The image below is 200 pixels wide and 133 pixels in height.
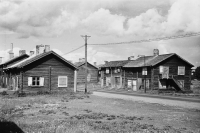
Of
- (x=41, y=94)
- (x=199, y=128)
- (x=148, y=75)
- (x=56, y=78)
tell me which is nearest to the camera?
(x=199, y=128)

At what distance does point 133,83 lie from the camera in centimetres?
5225

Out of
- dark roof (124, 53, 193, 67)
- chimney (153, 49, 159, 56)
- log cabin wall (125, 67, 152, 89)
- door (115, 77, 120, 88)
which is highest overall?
chimney (153, 49, 159, 56)

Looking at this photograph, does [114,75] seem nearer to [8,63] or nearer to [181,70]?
[181,70]

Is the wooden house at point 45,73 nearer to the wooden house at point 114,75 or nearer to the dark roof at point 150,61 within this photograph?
the dark roof at point 150,61

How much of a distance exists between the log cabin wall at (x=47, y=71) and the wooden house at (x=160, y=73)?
617 inches

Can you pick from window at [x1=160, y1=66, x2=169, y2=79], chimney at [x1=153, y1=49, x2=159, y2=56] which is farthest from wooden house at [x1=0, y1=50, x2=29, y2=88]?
window at [x1=160, y1=66, x2=169, y2=79]

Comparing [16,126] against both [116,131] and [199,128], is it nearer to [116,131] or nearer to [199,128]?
[116,131]

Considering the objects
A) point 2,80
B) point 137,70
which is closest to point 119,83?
point 137,70

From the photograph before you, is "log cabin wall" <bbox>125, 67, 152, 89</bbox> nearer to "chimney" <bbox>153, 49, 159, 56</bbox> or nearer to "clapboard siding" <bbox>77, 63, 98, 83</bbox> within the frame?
"chimney" <bbox>153, 49, 159, 56</bbox>

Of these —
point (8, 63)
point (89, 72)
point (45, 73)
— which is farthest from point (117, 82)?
point (45, 73)

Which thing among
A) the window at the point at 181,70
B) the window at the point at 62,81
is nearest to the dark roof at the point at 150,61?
the window at the point at 181,70

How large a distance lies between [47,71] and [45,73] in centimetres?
44

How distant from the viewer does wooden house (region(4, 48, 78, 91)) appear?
33.2 metres

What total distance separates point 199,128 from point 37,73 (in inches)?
1040
